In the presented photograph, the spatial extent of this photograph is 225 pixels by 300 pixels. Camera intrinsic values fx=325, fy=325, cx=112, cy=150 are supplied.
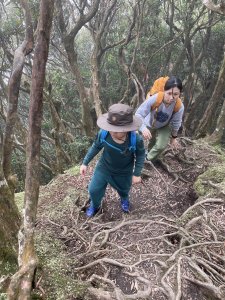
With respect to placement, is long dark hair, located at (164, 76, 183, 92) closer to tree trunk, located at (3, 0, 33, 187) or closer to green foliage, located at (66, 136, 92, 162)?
tree trunk, located at (3, 0, 33, 187)

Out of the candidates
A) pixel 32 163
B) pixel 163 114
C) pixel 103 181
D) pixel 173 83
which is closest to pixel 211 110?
pixel 163 114

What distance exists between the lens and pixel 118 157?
4250 mm

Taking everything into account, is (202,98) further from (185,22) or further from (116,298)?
(116,298)

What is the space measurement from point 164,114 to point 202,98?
328 inches

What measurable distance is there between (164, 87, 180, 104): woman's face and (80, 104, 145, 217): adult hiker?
0.97m

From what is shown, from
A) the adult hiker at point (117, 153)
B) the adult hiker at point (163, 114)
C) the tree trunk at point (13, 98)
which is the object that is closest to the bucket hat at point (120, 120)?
the adult hiker at point (117, 153)

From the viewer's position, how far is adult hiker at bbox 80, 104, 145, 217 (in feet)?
12.1

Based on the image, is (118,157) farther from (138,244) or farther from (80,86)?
(80,86)

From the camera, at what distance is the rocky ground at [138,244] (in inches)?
122

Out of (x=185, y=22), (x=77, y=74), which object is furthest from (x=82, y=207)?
(x=185, y=22)

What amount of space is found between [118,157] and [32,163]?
5.79 ft

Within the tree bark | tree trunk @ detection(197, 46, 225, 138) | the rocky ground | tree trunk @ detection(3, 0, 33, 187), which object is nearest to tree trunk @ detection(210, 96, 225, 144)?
tree trunk @ detection(197, 46, 225, 138)

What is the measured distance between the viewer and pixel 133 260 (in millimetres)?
3566

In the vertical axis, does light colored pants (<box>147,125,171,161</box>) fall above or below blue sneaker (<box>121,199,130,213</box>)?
above
